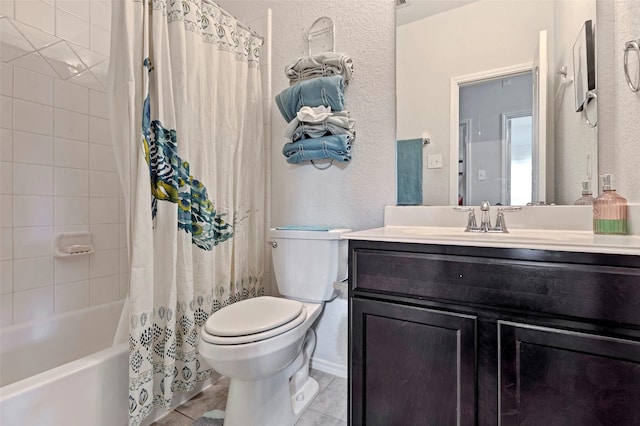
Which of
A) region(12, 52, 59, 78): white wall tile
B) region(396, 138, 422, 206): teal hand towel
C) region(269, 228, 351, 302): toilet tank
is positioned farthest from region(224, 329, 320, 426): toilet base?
region(12, 52, 59, 78): white wall tile

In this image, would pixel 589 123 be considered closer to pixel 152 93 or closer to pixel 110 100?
pixel 152 93

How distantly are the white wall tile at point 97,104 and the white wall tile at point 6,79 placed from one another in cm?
32

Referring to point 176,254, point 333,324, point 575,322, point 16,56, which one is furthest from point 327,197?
point 16,56

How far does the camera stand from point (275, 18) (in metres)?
1.87

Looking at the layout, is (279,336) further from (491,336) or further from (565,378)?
(565,378)

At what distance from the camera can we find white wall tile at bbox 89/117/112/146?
1629mm

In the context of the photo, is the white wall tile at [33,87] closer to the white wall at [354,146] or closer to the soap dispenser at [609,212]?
the white wall at [354,146]

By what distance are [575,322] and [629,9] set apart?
1091 millimetres

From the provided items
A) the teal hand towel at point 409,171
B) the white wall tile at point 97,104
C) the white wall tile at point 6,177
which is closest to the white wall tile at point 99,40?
the white wall tile at point 97,104

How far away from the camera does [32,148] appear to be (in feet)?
4.61

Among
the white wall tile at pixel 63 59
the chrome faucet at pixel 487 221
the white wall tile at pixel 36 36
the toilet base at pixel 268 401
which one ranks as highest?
the white wall tile at pixel 36 36

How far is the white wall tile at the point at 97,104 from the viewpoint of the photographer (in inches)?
64.1

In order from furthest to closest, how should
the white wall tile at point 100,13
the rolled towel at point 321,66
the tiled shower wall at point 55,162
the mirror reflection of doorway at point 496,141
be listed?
the white wall tile at point 100,13 → the rolled towel at point 321,66 → the tiled shower wall at point 55,162 → the mirror reflection of doorway at point 496,141

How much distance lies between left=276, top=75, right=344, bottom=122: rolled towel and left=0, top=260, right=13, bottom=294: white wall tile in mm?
1547
